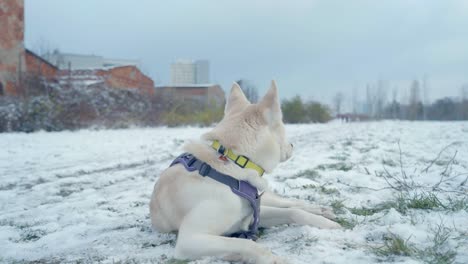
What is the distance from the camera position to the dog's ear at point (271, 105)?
2.95 meters

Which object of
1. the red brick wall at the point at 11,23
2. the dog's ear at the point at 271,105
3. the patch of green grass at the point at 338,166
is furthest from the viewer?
the red brick wall at the point at 11,23

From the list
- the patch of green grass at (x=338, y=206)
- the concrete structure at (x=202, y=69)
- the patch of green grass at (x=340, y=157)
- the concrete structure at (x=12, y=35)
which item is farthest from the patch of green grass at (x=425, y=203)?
the concrete structure at (x=202, y=69)

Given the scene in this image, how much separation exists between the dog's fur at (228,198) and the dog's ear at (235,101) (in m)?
0.02

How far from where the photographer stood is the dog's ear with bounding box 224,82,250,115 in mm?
3293

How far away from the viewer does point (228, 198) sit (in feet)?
8.52

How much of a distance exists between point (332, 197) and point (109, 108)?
16.8m

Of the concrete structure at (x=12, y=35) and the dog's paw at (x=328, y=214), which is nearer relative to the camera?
the dog's paw at (x=328, y=214)

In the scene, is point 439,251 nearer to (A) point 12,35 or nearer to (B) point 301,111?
(A) point 12,35

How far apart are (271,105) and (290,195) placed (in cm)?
170

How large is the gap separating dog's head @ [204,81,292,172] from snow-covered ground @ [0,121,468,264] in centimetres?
65

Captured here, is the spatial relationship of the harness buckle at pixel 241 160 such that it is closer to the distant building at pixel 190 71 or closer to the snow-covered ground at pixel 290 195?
the snow-covered ground at pixel 290 195

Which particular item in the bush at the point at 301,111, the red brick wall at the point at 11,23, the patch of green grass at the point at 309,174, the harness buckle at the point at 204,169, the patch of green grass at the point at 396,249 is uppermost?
the red brick wall at the point at 11,23

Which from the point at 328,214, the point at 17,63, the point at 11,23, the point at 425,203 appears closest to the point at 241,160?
the point at 328,214

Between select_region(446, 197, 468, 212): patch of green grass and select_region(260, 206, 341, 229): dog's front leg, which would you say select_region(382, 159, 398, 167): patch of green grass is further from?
select_region(260, 206, 341, 229): dog's front leg
